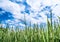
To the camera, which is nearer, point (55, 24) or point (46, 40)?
point (46, 40)

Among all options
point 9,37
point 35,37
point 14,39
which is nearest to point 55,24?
point 35,37

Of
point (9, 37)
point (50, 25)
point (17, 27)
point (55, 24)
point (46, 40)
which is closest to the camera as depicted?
point (50, 25)

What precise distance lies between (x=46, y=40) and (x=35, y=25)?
137 cm

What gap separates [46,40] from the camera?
2451mm

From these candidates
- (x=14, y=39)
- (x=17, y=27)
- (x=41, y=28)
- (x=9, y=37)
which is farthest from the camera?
(x=17, y=27)

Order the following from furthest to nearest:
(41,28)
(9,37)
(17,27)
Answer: (17,27)
(9,37)
(41,28)

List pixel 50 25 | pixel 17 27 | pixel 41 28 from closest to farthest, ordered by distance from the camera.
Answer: pixel 50 25 < pixel 41 28 < pixel 17 27

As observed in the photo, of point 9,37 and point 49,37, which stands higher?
point 49,37

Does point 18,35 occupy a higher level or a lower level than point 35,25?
lower

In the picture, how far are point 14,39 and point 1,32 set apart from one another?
869mm

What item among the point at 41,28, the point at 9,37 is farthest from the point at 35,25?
the point at 9,37

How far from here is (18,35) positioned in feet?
13.9

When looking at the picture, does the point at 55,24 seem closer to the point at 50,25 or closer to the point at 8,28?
the point at 50,25

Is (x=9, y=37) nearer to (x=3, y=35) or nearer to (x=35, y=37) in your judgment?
(x=3, y=35)
